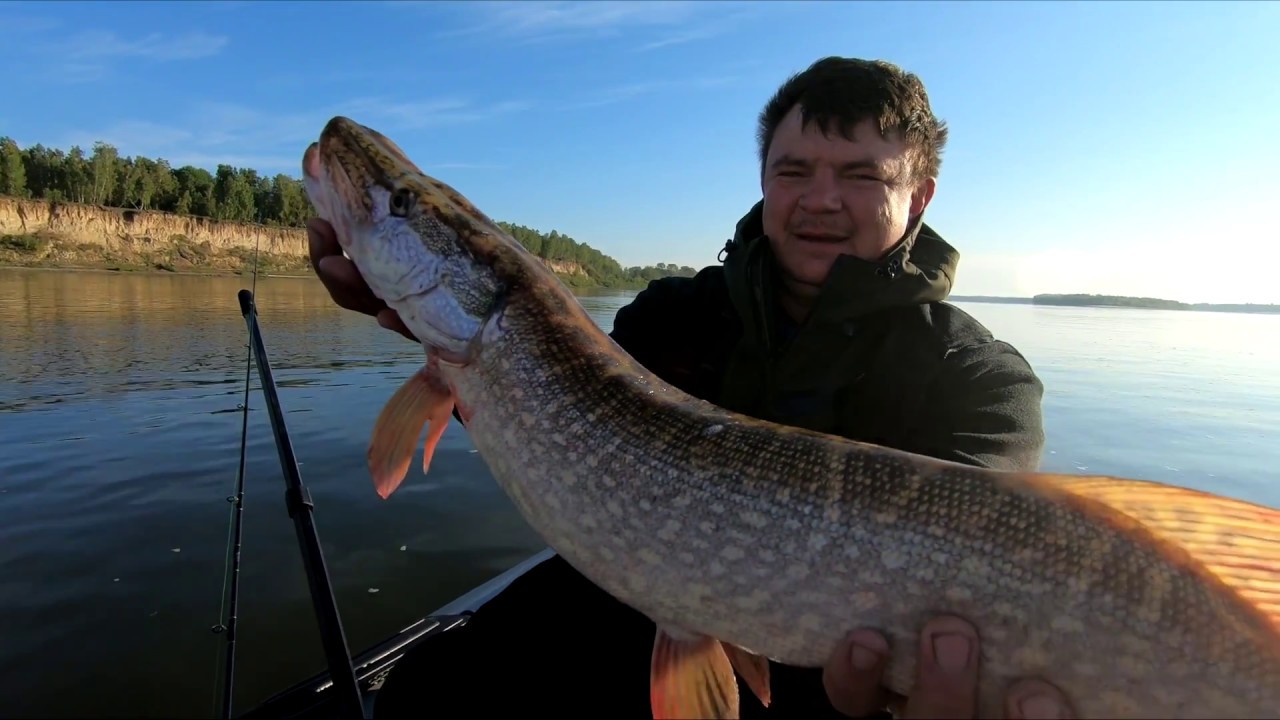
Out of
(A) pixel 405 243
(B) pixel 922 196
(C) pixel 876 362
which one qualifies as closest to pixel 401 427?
(A) pixel 405 243

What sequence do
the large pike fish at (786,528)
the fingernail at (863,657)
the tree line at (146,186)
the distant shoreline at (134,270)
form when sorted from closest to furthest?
the large pike fish at (786,528) → the fingernail at (863,657) → the distant shoreline at (134,270) → the tree line at (146,186)

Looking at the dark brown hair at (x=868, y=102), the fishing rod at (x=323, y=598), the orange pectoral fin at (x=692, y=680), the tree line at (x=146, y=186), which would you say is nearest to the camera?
the orange pectoral fin at (x=692, y=680)

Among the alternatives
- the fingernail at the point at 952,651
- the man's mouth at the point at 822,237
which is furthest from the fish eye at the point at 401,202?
the fingernail at the point at 952,651

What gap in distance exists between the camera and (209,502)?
5895 mm

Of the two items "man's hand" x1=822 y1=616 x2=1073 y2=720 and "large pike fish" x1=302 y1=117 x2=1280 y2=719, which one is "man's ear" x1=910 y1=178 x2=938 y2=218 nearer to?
"large pike fish" x1=302 y1=117 x2=1280 y2=719

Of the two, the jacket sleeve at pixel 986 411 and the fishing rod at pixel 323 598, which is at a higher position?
the jacket sleeve at pixel 986 411

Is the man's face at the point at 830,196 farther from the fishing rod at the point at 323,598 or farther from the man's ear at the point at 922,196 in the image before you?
the fishing rod at the point at 323,598

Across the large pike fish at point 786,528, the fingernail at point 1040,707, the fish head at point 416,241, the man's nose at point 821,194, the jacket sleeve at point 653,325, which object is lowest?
the fingernail at point 1040,707

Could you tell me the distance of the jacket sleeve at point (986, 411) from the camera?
7.48 ft

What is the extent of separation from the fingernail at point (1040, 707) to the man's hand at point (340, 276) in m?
1.99

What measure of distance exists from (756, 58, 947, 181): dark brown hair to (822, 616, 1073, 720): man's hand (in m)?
1.93

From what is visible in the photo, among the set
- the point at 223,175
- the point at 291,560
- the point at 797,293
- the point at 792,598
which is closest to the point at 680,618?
the point at 792,598

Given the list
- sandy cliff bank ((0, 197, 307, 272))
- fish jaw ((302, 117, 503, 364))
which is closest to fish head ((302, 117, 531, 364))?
fish jaw ((302, 117, 503, 364))

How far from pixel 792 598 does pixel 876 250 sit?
168cm
